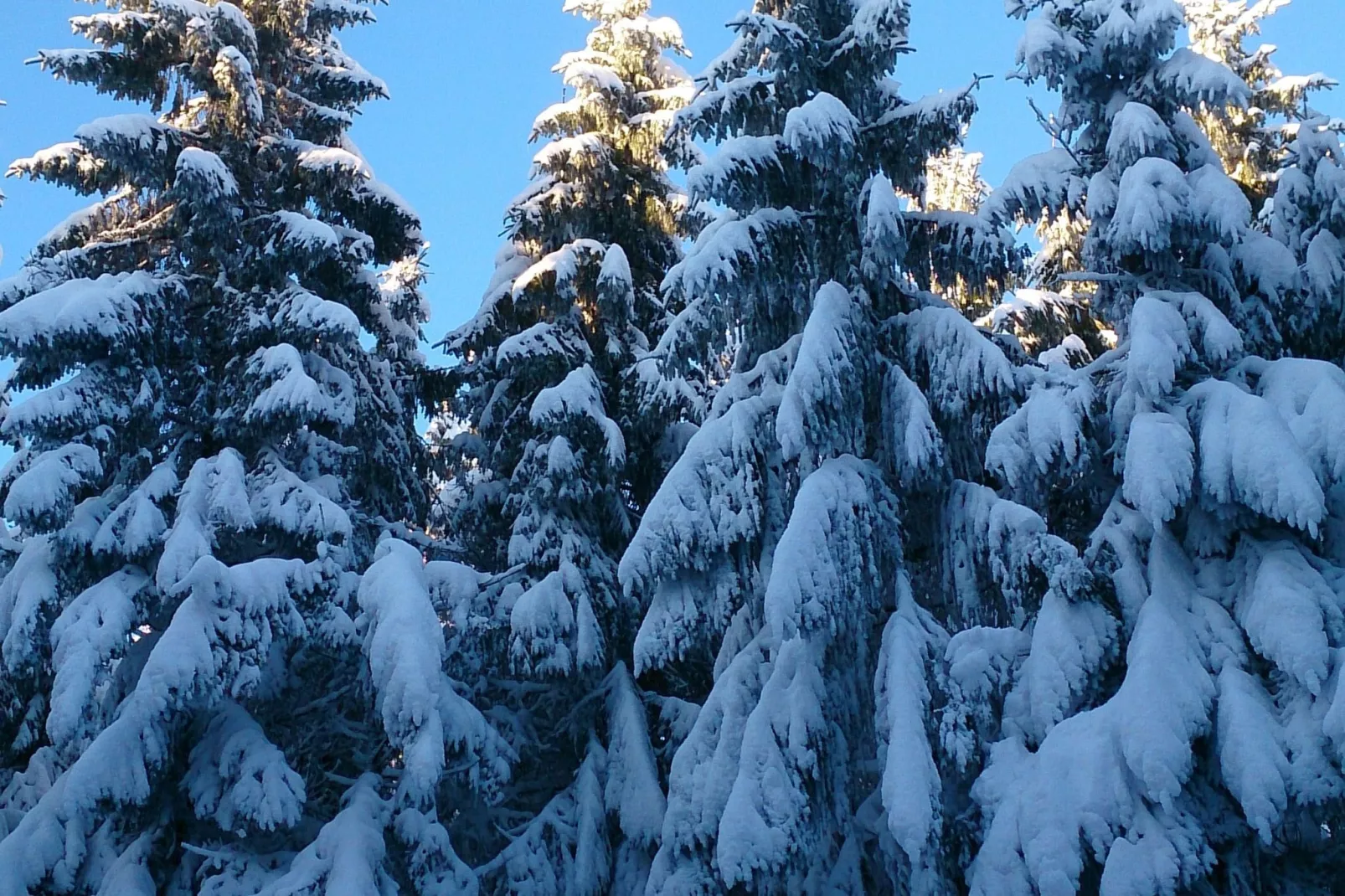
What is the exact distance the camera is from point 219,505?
400 inches

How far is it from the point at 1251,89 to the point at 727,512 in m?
10.6

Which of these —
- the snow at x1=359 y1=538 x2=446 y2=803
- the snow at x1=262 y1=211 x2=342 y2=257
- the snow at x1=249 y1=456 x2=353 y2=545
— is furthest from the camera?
the snow at x1=262 y1=211 x2=342 y2=257

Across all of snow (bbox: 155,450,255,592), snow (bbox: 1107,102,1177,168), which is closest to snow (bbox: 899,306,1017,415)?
snow (bbox: 1107,102,1177,168)

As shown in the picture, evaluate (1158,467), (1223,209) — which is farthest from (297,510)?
(1223,209)

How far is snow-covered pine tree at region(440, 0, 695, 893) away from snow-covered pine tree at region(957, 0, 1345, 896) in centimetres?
422

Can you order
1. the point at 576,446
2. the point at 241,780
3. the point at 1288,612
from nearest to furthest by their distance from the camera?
the point at 1288,612 → the point at 241,780 → the point at 576,446

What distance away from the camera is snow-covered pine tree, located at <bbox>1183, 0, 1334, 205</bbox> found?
1373 cm

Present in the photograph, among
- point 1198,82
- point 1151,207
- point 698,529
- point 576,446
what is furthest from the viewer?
point 576,446

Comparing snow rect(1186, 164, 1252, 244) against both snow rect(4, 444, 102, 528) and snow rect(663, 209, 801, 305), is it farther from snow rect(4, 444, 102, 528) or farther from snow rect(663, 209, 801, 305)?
snow rect(4, 444, 102, 528)

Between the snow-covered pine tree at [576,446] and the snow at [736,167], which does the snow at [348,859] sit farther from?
the snow at [736,167]

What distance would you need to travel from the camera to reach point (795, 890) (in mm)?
7875

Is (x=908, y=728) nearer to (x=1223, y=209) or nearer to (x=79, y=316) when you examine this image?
(x=1223, y=209)

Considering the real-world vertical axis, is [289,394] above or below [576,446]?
below

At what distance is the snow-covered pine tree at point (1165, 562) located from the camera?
21.4 feet
